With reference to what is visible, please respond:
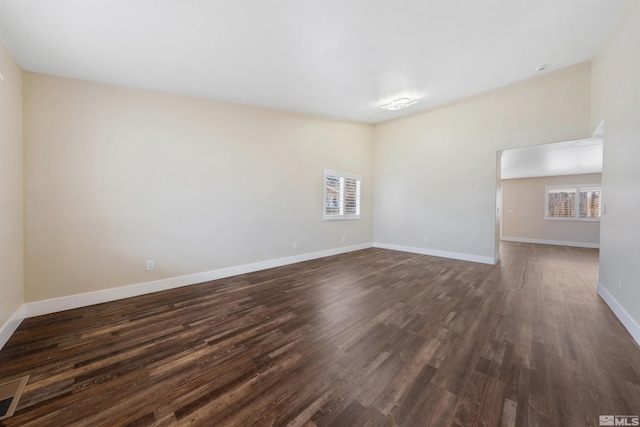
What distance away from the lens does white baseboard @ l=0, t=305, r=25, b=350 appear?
6.84ft

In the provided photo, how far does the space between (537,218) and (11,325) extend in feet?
41.6

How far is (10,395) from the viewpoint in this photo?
4.96ft

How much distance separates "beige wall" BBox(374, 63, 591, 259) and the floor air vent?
19.9 feet

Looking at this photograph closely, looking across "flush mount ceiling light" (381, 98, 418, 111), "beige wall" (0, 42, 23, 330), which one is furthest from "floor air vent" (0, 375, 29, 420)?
"flush mount ceiling light" (381, 98, 418, 111)

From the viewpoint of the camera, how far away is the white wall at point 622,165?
2.13m

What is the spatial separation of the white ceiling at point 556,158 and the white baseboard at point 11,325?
7.36 metres

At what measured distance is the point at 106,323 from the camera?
2.44 metres

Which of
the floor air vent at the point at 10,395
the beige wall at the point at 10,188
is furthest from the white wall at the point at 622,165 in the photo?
the beige wall at the point at 10,188

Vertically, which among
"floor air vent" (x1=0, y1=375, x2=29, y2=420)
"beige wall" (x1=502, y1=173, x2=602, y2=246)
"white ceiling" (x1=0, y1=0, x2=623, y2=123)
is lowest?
"floor air vent" (x1=0, y1=375, x2=29, y2=420)

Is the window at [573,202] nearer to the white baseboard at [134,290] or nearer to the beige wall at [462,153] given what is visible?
the beige wall at [462,153]

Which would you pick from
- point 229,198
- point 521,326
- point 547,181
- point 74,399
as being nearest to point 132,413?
point 74,399

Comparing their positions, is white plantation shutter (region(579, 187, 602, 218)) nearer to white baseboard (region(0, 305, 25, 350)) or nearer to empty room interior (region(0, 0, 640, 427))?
empty room interior (region(0, 0, 640, 427))

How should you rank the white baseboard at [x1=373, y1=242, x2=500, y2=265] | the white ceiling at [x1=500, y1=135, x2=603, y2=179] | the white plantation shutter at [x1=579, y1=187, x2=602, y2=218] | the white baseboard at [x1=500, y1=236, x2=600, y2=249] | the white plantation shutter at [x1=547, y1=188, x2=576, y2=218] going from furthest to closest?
the white plantation shutter at [x1=547, y1=188, x2=576, y2=218], the white plantation shutter at [x1=579, y1=187, x2=602, y2=218], the white baseboard at [x1=500, y1=236, x2=600, y2=249], the white baseboard at [x1=373, y1=242, x2=500, y2=265], the white ceiling at [x1=500, y1=135, x2=603, y2=179]

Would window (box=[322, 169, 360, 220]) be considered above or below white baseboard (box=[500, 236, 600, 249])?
above
